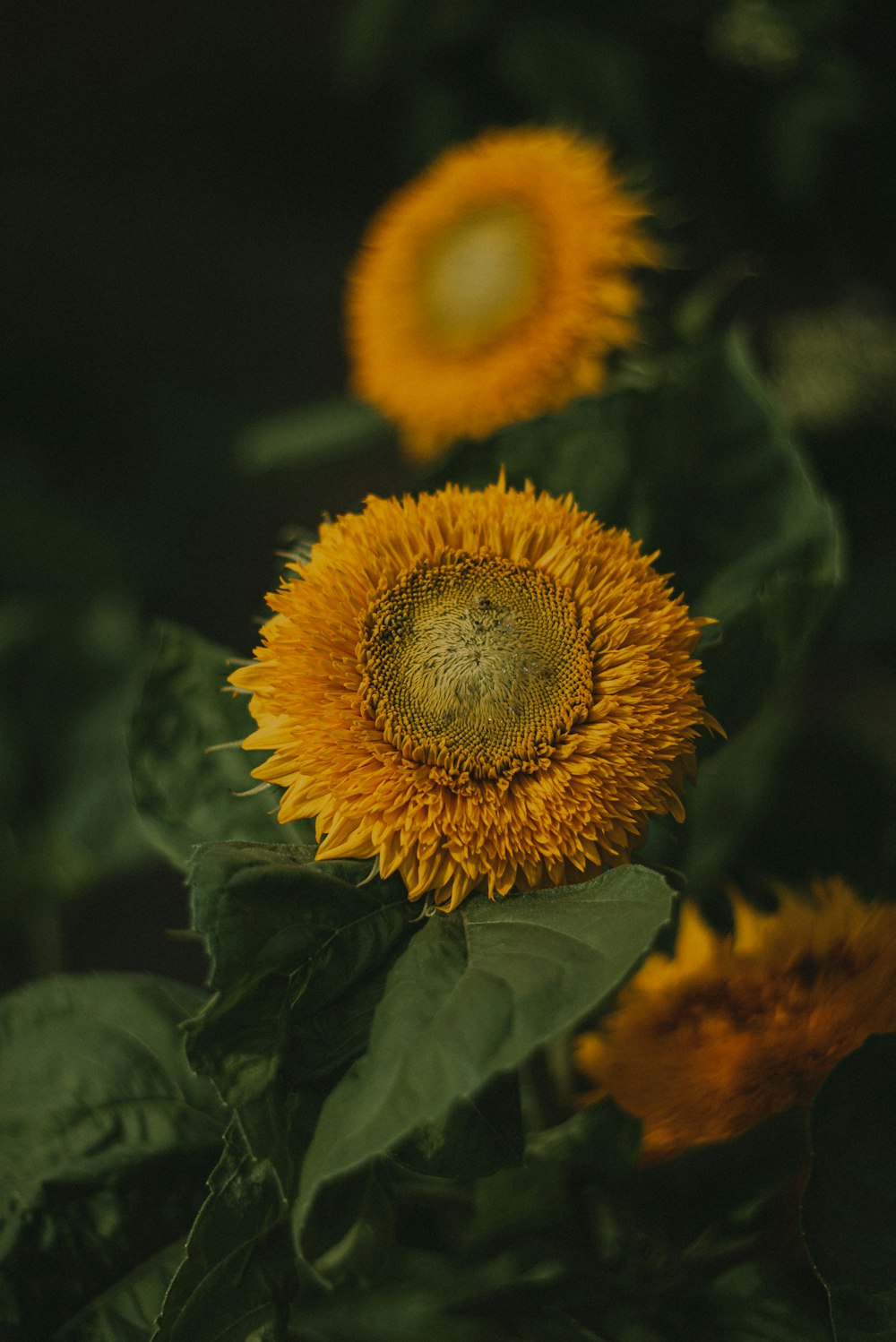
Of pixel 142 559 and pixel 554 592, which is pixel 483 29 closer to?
pixel 142 559

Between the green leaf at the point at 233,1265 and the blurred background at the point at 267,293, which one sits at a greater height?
the blurred background at the point at 267,293

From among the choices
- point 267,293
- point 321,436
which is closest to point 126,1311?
point 321,436

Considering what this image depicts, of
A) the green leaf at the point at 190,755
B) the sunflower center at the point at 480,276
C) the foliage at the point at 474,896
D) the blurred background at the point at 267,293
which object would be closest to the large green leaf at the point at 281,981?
the foliage at the point at 474,896

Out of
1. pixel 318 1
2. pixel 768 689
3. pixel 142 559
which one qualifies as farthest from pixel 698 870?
pixel 318 1

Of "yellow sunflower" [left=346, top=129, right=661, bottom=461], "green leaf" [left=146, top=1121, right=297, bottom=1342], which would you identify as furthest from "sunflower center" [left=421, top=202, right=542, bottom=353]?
"green leaf" [left=146, top=1121, right=297, bottom=1342]

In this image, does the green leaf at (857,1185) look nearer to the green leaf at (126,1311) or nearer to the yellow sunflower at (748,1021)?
the yellow sunflower at (748,1021)

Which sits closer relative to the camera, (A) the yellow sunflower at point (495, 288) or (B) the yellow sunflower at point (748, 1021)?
(B) the yellow sunflower at point (748, 1021)

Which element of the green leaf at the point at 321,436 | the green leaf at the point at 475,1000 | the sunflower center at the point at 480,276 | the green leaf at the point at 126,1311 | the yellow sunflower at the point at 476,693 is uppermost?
the sunflower center at the point at 480,276
